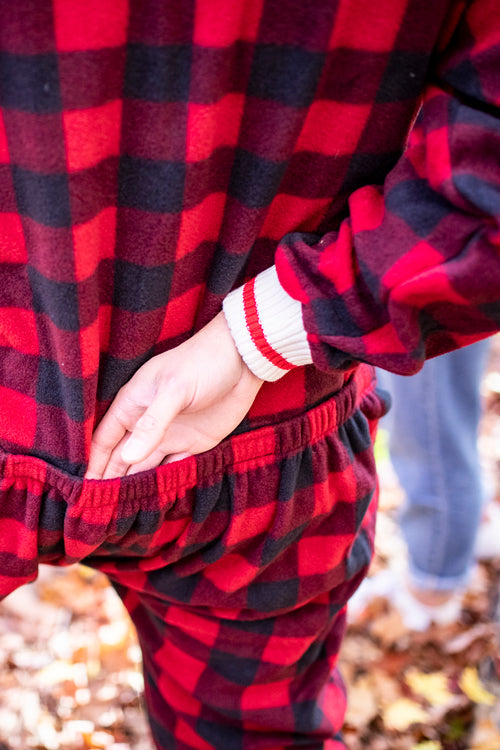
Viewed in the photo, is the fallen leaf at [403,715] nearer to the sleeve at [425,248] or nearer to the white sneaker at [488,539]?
the white sneaker at [488,539]

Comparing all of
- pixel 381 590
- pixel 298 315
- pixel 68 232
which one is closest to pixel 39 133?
pixel 68 232

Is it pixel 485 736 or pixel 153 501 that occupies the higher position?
pixel 153 501

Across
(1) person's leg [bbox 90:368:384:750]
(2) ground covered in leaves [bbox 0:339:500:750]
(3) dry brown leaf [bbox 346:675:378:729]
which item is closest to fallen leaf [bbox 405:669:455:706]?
(2) ground covered in leaves [bbox 0:339:500:750]

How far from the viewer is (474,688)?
1.77 m

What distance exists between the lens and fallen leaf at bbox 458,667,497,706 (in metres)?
1.73

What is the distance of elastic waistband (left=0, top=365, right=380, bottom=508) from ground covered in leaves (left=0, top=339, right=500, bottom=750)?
1.06 metres

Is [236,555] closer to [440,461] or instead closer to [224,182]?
[224,182]

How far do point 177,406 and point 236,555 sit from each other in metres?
0.29

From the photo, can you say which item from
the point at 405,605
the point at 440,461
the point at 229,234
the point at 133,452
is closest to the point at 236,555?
the point at 133,452

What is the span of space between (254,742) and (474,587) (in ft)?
3.75

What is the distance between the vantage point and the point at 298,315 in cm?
81

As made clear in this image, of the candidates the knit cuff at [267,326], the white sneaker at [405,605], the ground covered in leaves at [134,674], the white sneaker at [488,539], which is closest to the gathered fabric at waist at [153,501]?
the knit cuff at [267,326]

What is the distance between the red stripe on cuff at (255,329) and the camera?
2.70ft

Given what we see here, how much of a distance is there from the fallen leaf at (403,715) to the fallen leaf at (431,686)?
0.13 ft
